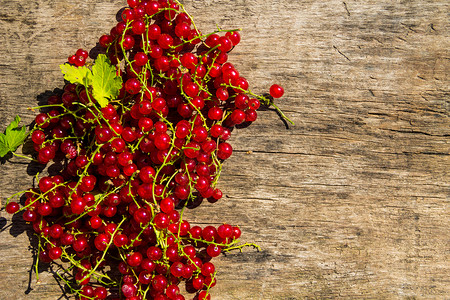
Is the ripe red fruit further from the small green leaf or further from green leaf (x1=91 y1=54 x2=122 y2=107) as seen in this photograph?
the small green leaf

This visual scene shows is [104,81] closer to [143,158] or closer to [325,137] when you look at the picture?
[143,158]

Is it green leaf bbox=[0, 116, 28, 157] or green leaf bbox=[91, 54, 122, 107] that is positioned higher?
green leaf bbox=[91, 54, 122, 107]

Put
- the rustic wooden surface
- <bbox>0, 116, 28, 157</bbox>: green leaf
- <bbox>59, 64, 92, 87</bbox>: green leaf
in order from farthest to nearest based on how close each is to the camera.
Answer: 1. the rustic wooden surface
2. <bbox>0, 116, 28, 157</bbox>: green leaf
3. <bbox>59, 64, 92, 87</bbox>: green leaf

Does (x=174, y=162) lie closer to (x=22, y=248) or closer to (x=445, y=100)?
(x=22, y=248)

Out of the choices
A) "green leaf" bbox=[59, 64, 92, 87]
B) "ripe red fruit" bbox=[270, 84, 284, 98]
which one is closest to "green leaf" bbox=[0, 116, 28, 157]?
"green leaf" bbox=[59, 64, 92, 87]

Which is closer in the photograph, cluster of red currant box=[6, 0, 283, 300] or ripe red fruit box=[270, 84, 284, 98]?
cluster of red currant box=[6, 0, 283, 300]

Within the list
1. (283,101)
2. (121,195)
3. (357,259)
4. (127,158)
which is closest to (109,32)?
(127,158)

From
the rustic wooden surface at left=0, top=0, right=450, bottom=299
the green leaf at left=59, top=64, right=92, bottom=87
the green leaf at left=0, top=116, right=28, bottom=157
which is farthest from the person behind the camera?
the rustic wooden surface at left=0, top=0, right=450, bottom=299

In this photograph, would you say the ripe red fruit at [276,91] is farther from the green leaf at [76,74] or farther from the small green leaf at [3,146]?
the small green leaf at [3,146]
